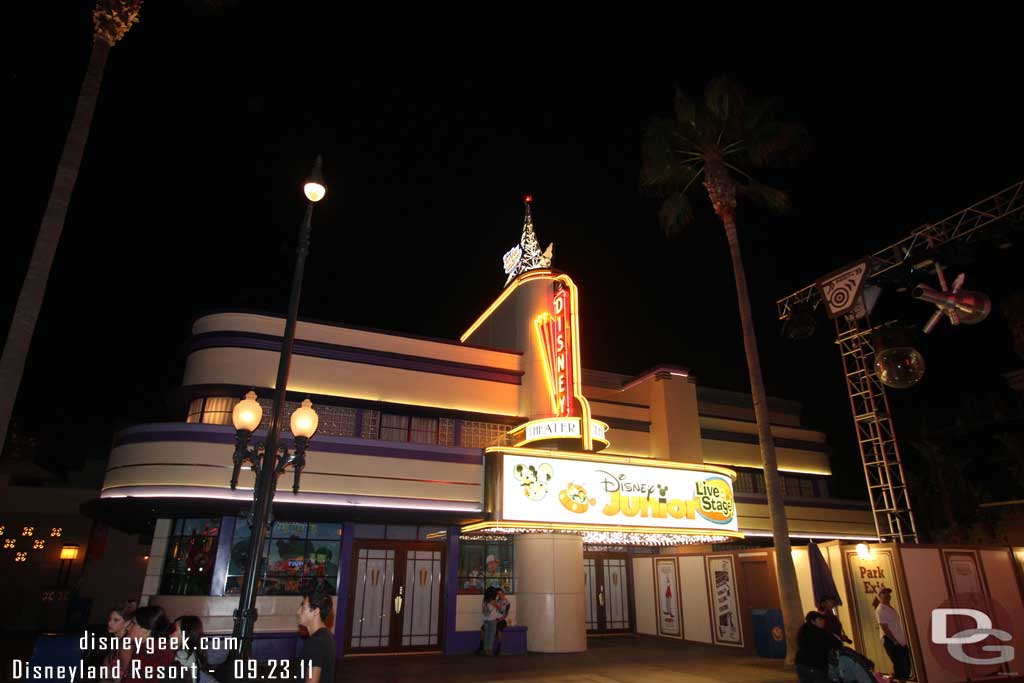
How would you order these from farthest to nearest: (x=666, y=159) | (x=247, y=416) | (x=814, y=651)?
(x=666, y=159) < (x=247, y=416) < (x=814, y=651)

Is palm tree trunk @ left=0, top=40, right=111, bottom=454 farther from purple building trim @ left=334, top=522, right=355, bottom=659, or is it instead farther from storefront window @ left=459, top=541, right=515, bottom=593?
storefront window @ left=459, top=541, right=515, bottom=593

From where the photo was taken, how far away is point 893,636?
12.9 meters

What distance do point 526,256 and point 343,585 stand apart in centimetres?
1209

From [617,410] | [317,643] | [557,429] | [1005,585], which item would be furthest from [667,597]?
[317,643]

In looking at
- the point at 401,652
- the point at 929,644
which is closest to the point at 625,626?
the point at 401,652

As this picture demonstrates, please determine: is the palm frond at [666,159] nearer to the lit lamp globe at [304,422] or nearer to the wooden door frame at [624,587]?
the lit lamp globe at [304,422]

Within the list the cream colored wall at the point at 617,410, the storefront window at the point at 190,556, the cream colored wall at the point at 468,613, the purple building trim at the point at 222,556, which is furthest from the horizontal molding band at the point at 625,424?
the storefront window at the point at 190,556

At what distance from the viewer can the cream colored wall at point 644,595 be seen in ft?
71.2

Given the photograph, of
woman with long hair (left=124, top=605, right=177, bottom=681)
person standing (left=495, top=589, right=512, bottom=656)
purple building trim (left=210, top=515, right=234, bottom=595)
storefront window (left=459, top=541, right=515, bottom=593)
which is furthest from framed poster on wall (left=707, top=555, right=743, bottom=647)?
woman with long hair (left=124, top=605, right=177, bottom=681)

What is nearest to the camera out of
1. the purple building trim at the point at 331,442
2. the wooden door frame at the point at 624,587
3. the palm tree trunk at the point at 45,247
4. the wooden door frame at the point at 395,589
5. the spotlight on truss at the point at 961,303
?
the palm tree trunk at the point at 45,247

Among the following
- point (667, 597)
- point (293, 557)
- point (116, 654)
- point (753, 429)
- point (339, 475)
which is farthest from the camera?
point (753, 429)

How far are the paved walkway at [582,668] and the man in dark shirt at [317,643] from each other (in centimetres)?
843

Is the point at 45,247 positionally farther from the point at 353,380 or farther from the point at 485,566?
the point at 485,566

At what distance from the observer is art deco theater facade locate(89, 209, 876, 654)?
50.6 ft
